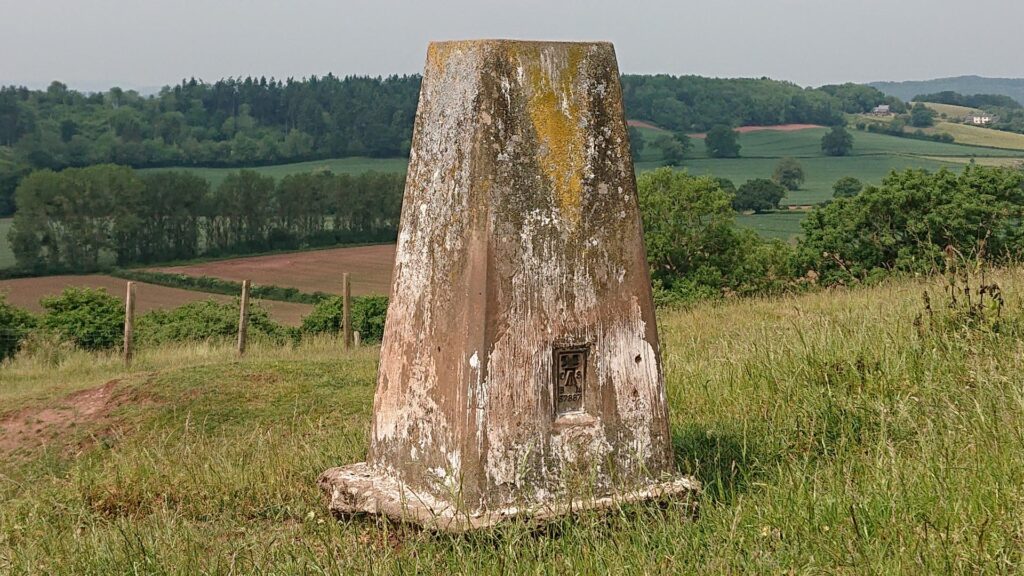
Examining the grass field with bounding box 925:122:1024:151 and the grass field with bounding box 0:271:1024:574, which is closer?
the grass field with bounding box 0:271:1024:574

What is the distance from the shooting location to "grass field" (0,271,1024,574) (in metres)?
3.54

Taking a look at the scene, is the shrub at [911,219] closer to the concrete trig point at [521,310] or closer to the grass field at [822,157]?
the concrete trig point at [521,310]

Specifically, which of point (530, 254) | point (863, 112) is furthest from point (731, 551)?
point (863, 112)

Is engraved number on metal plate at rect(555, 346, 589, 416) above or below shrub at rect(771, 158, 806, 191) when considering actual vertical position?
below

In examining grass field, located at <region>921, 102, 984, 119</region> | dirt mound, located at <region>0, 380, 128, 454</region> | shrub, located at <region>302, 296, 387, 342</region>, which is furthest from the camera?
grass field, located at <region>921, 102, 984, 119</region>

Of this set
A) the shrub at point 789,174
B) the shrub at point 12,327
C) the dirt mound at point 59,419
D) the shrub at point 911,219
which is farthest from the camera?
the shrub at point 789,174

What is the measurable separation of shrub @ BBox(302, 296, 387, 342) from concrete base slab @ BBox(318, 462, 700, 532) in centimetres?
1731

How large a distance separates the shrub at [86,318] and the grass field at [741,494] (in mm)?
12459

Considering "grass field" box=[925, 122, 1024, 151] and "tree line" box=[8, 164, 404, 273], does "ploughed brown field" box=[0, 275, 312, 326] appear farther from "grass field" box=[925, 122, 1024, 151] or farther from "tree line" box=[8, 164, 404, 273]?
"grass field" box=[925, 122, 1024, 151]

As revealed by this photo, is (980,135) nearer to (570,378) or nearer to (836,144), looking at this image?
(836,144)

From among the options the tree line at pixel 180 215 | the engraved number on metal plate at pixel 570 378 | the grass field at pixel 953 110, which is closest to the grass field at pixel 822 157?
the grass field at pixel 953 110

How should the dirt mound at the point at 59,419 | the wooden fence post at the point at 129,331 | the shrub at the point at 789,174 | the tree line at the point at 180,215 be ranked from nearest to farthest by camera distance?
1. the dirt mound at the point at 59,419
2. the wooden fence post at the point at 129,331
3. the tree line at the point at 180,215
4. the shrub at the point at 789,174

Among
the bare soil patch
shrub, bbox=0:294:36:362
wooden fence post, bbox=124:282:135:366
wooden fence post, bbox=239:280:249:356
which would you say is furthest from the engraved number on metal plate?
the bare soil patch

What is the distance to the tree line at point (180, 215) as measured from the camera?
5053cm
